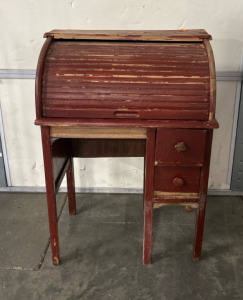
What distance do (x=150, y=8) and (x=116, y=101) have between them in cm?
116

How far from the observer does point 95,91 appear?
2.01 metres

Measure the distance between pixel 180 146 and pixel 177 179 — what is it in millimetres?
243

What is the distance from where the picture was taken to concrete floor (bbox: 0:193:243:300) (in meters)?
2.21

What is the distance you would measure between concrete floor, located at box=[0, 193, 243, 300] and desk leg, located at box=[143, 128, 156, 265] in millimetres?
135

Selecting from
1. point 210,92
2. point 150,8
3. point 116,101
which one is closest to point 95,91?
point 116,101

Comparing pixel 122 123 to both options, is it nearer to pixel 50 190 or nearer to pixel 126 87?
pixel 126 87

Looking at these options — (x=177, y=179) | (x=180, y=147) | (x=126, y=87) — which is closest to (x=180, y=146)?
(x=180, y=147)

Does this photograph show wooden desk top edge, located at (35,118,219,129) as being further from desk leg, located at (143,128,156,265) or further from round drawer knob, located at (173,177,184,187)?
round drawer knob, located at (173,177,184,187)

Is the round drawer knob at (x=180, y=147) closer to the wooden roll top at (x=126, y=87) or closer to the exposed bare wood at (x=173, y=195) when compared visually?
the wooden roll top at (x=126, y=87)

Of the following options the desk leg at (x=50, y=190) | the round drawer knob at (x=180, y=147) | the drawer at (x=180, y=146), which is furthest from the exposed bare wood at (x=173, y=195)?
the desk leg at (x=50, y=190)

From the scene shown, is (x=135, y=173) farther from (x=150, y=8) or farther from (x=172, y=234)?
(x=150, y=8)

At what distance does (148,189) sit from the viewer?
2215mm

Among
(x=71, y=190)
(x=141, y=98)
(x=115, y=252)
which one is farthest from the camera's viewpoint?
(x=71, y=190)

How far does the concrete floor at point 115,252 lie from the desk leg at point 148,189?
135mm
